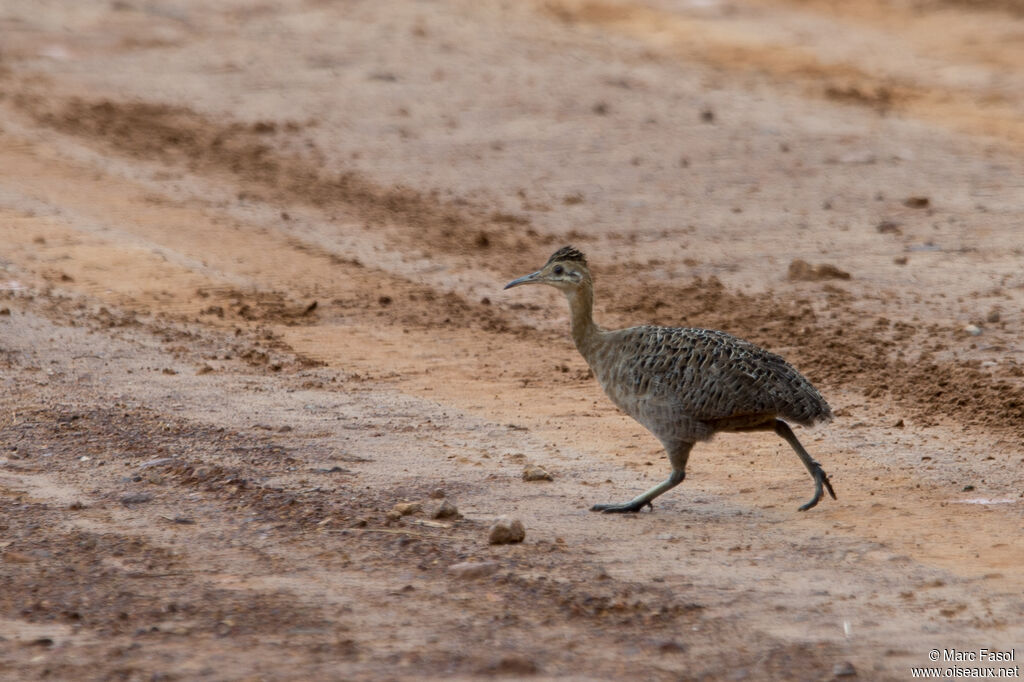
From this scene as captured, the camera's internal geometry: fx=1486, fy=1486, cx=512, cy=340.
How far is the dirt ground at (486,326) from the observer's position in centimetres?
545

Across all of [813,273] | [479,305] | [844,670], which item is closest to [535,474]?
[844,670]

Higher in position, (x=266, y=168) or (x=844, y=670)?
(x=266, y=168)

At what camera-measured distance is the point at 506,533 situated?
239 inches

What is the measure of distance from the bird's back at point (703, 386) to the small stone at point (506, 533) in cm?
92

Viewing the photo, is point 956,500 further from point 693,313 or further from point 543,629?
point 693,313

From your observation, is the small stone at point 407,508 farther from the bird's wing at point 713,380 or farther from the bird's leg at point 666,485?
the bird's wing at point 713,380

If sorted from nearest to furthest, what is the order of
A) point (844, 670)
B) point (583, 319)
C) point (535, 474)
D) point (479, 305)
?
1. point (844, 670)
2. point (535, 474)
3. point (583, 319)
4. point (479, 305)

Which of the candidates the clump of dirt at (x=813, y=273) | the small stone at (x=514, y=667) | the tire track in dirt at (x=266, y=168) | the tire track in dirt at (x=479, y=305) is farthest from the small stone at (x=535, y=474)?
the tire track in dirt at (x=266, y=168)

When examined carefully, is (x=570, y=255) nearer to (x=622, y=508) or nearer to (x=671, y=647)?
(x=622, y=508)

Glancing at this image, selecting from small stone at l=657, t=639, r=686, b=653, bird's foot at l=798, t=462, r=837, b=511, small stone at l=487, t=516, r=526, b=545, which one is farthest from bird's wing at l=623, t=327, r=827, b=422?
small stone at l=657, t=639, r=686, b=653

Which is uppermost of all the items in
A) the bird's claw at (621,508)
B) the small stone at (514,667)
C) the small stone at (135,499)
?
the small stone at (135,499)

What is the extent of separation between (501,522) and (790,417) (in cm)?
136

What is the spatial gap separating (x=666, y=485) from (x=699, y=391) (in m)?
0.47

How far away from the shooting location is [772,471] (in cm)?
736
